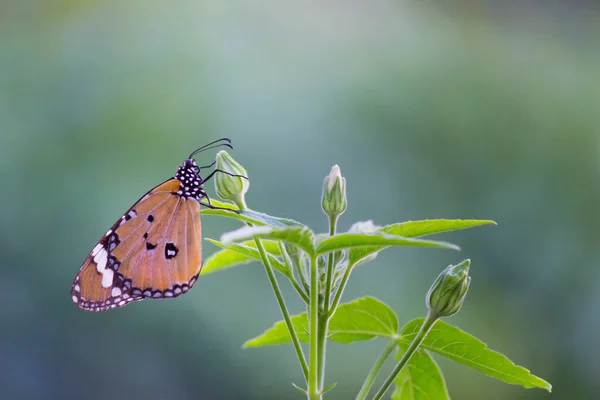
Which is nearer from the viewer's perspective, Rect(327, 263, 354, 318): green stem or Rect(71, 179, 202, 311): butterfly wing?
Rect(327, 263, 354, 318): green stem

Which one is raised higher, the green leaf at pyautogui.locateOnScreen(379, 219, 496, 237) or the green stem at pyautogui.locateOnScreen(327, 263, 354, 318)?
the green leaf at pyautogui.locateOnScreen(379, 219, 496, 237)

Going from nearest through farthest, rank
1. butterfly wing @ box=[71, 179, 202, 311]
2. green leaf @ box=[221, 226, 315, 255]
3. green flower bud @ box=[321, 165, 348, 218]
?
green leaf @ box=[221, 226, 315, 255] < green flower bud @ box=[321, 165, 348, 218] < butterfly wing @ box=[71, 179, 202, 311]

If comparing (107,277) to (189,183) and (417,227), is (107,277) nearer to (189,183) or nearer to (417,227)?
(189,183)

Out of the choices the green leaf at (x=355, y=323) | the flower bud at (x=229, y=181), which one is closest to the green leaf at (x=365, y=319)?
the green leaf at (x=355, y=323)

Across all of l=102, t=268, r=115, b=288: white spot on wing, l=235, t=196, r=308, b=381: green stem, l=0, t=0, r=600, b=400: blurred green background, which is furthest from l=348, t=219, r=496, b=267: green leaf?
l=0, t=0, r=600, b=400: blurred green background

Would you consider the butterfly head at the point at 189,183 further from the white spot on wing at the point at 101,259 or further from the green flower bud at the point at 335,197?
the green flower bud at the point at 335,197

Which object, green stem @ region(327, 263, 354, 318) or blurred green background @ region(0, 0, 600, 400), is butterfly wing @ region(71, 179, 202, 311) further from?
blurred green background @ region(0, 0, 600, 400)
